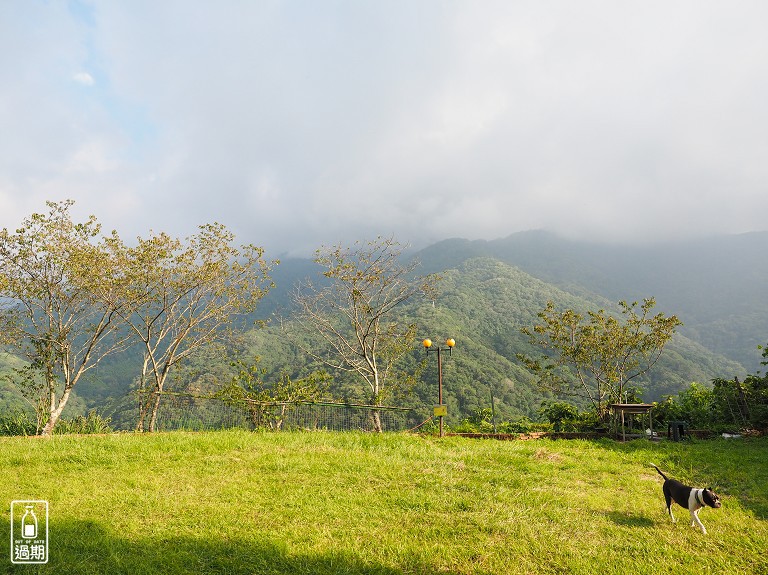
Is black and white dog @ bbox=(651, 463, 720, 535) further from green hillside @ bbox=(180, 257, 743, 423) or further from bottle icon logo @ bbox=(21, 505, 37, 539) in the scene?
green hillside @ bbox=(180, 257, 743, 423)

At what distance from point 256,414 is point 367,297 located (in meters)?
6.31

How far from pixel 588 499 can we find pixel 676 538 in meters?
1.53

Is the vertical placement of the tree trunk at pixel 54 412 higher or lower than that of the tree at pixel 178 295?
lower

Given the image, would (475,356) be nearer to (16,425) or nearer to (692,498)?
(16,425)

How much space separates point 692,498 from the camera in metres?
5.49

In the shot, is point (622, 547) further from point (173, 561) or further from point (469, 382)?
point (469, 382)

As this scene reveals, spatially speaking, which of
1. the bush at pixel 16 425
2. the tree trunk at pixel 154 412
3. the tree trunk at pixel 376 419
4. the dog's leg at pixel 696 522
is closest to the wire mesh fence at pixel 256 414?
the tree trunk at pixel 154 412

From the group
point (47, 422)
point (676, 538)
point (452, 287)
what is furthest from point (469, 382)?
point (452, 287)

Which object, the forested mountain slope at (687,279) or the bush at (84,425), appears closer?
the bush at (84,425)

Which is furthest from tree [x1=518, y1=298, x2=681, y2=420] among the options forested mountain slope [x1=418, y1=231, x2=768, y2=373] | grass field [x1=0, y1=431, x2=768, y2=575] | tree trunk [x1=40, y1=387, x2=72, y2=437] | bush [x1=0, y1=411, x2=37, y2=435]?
forested mountain slope [x1=418, y1=231, x2=768, y2=373]

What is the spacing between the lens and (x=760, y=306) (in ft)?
400

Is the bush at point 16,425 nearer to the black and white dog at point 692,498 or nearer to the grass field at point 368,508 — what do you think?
the grass field at point 368,508

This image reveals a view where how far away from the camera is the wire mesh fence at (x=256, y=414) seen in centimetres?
1372

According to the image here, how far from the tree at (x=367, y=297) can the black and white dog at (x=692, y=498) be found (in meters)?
11.7
